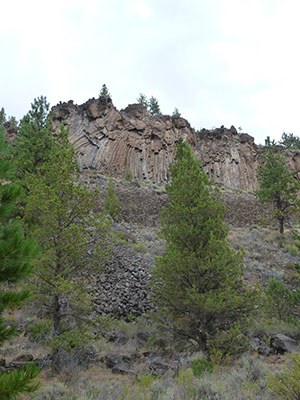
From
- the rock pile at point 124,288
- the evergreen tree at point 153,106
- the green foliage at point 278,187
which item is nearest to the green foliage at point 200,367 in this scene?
the rock pile at point 124,288

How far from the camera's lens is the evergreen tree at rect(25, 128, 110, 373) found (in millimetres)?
9172

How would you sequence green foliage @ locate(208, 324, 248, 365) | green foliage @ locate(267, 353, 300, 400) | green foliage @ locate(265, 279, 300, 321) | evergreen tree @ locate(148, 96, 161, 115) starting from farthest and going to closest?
evergreen tree @ locate(148, 96, 161, 115) → green foliage @ locate(265, 279, 300, 321) → green foliage @ locate(208, 324, 248, 365) → green foliage @ locate(267, 353, 300, 400)

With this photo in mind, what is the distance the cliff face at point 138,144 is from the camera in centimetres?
4238

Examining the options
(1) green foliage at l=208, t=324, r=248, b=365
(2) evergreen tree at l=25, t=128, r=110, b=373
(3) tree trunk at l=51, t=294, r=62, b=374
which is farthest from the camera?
(1) green foliage at l=208, t=324, r=248, b=365

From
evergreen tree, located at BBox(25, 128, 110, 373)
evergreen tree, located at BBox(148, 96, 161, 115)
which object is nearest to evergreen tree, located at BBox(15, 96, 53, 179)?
evergreen tree, located at BBox(25, 128, 110, 373)

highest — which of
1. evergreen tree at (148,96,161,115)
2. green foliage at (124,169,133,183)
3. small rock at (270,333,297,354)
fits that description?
evergreen tree at (148,96,161,115)

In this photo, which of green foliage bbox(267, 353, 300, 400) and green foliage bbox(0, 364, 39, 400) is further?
green foliage bbox(267, 353, 300, 400)

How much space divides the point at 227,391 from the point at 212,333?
4.26 m

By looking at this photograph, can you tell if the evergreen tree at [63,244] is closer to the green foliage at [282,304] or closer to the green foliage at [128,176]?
the green foliage at [282,304]

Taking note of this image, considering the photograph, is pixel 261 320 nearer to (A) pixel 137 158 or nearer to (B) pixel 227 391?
(B) pixel 227 391

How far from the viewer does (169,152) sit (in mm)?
45781

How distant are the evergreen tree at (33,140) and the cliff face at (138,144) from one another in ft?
74.7

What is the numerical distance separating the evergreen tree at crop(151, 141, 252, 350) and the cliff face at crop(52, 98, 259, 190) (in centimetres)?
3049

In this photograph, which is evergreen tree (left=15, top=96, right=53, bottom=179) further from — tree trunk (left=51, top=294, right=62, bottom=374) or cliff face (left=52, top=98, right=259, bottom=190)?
cliff face (left=52, top=98, right=259, bottom=190)
